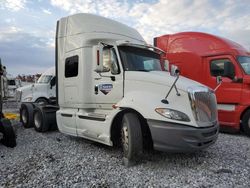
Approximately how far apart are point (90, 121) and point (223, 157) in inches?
123

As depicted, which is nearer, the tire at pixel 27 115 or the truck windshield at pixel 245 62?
the truck windshield at pixel 245 62

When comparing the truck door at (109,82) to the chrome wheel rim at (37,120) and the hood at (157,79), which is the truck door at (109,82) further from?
the chrome wheel rim at (37,120)

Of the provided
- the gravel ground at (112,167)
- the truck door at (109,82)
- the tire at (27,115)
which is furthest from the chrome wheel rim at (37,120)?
the truck door at (109,82)

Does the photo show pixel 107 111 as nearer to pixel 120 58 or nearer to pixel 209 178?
pixel 120 58

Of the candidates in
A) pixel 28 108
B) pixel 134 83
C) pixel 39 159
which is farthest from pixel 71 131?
pixel 28 108

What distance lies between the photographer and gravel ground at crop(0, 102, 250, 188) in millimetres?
4359

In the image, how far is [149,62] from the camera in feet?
20.6

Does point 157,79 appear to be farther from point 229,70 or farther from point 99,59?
point 229,70

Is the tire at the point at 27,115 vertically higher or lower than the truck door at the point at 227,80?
lower

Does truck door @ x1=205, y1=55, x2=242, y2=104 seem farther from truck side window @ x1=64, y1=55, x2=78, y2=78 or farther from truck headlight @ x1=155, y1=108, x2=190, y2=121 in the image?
truck side window @ x1=64, y1=55, x2=78, y2=78

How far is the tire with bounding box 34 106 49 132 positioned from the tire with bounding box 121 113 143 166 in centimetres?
420

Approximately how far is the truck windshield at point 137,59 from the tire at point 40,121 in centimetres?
408

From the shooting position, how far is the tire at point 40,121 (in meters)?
8.53

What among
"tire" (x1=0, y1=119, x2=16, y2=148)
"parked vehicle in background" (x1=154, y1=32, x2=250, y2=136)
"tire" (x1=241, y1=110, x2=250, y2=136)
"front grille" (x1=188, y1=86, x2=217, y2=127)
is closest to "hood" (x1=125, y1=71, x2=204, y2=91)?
"front grille" (x1=188, y1=86, x2=217, y2=127)
